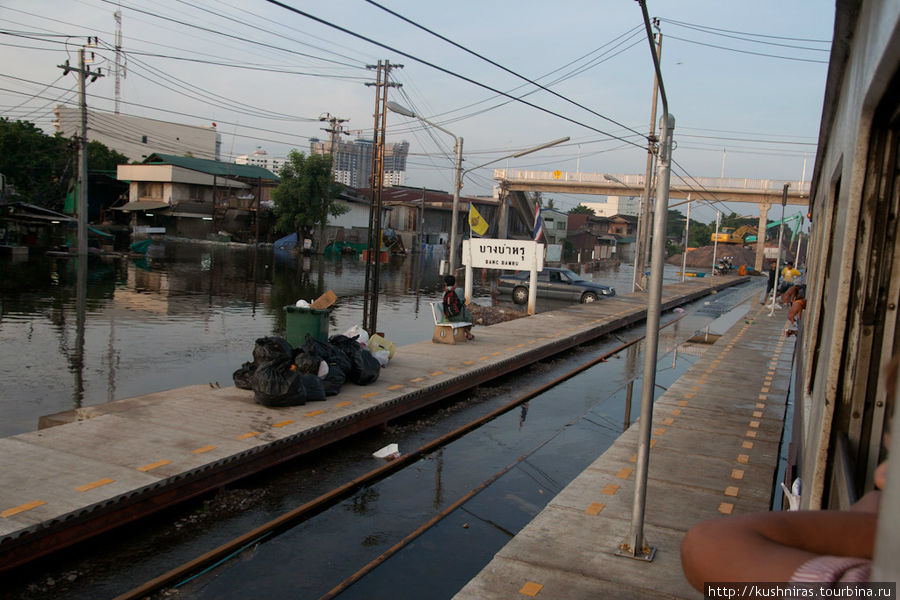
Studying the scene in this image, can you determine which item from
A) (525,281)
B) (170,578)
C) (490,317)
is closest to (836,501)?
(170,578)

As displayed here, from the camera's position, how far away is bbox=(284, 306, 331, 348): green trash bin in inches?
457

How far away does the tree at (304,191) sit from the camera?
185 feet

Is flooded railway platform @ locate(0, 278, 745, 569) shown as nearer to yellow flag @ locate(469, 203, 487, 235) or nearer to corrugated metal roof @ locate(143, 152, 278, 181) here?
yellow flag @ locate(469, 203, 487, 235)

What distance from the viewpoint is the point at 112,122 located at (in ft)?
328

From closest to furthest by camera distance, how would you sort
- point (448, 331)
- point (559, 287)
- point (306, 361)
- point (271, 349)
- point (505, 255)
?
point (271, 349)
point (306, 361)
point (448, 331)
point (505, 255)
point (559, 287)

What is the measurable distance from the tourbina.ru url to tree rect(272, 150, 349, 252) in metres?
56.8

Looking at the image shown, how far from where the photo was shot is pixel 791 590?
1399 mm

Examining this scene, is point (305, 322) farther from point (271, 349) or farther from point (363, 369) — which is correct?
point (271, 349)

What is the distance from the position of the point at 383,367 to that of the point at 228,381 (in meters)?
2.79

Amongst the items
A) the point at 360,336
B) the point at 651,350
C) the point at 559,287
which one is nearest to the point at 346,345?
Answer: the point at 360,336

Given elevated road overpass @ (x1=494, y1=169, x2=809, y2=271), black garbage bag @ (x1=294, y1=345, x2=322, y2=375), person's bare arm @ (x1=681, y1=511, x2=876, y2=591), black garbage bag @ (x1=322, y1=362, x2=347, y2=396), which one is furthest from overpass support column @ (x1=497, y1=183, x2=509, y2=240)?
person's bare arm @ (x1=681, y1=511, x2=876, y2=591)

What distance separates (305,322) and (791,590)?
10.7 metres

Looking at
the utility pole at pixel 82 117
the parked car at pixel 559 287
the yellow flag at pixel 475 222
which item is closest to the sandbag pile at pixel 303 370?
the yellow flag at pixel 475 222

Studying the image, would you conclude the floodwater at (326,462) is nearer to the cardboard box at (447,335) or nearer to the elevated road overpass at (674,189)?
the cardboard box at (447,335)
